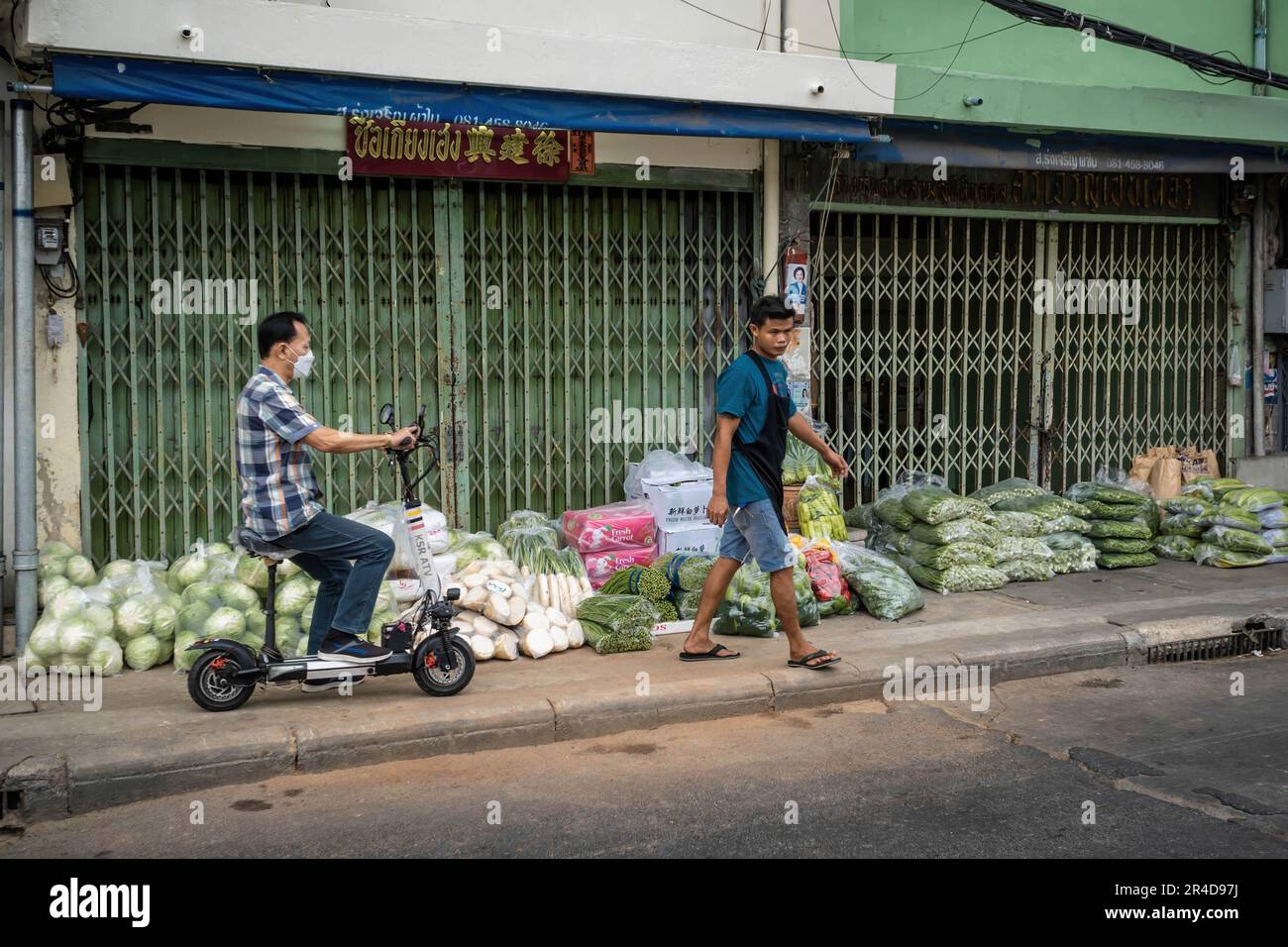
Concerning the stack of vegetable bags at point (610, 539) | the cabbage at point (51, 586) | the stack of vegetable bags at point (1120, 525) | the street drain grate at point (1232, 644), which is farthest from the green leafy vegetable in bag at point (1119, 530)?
the cabbage at point (51, 586)

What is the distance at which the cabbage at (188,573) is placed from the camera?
7.05 m

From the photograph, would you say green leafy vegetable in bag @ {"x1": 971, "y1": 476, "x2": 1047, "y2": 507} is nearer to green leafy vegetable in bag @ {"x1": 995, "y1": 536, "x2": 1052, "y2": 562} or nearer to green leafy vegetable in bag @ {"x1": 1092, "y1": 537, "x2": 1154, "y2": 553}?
green leafy vegetable in bag @ {"x1": 995, "y1": 536, "x2": 1052, "y2": 562}

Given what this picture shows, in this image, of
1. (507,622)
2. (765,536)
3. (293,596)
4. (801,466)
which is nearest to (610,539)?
(507,622)

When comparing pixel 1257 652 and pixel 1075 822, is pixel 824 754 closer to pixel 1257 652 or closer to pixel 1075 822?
pixel 1075 822

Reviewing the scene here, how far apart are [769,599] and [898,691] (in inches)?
45.8

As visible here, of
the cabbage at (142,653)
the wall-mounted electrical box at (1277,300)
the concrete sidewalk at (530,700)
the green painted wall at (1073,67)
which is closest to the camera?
the concrete sidewalk at (530,700)

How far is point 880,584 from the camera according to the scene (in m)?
7.90

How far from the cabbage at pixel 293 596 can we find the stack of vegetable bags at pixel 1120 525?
6.07m

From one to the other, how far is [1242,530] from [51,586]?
856 centimetres

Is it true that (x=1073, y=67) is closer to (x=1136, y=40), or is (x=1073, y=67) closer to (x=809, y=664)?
(x=1136, y=40)

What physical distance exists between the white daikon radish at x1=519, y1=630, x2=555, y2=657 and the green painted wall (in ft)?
15.3

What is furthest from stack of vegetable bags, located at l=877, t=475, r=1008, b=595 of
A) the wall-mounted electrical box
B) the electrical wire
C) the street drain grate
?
the wall-mounted electrical box

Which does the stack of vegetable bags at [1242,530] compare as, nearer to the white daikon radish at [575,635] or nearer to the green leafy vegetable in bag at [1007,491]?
the green leafy vegetable in bag at [1007,491]

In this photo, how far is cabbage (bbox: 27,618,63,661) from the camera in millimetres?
6301
